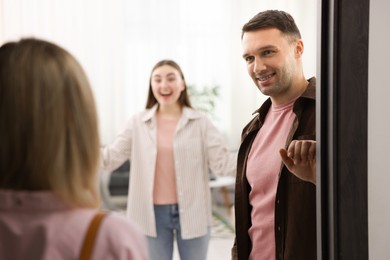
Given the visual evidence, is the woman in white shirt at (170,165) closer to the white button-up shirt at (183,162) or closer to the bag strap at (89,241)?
the white button-up shirt at (183,162)

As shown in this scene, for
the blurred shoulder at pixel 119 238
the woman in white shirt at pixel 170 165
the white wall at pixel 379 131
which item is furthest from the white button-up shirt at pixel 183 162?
the blurred shoulder at pixel 119 238

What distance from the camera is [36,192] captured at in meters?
0.53

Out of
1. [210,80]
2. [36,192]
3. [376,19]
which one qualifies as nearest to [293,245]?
[376,19]

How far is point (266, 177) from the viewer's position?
1.01m

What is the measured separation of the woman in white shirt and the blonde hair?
1.31m

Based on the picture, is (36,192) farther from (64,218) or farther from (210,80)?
(210,80)

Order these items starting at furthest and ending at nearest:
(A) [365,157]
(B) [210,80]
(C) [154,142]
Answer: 1. (B) [210,80]
2. (C) [154,142]
3. (A) [365,157]

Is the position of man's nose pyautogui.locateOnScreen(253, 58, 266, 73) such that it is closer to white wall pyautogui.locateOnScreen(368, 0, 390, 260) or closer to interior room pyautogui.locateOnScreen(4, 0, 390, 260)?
white wall pyautogui.locateOnScreen(368, 0, 390, 260)

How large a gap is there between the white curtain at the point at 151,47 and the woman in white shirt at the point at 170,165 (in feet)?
6.67

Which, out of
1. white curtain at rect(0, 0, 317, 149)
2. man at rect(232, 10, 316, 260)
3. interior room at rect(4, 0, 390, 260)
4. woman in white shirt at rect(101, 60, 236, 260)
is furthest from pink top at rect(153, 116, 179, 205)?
white curtain at rect(0, 0, 317, 149)

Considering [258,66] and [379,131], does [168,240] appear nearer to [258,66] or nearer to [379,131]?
[258,66]

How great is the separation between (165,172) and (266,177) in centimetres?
91

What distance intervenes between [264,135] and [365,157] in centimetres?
33

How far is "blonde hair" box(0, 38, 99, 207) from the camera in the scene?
1.73 feet
